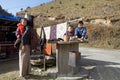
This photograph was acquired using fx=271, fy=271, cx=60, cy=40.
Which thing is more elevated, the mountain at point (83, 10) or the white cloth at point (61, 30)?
the mountain at point (83, 10)

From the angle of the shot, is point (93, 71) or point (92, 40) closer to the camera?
point (93, 71)

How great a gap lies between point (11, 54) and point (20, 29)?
430 centimetres

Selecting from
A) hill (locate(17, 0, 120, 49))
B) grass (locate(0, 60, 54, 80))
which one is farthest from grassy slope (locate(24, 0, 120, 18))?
grass (locate(0, 60, 54, 80))

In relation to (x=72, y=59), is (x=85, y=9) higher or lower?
higher

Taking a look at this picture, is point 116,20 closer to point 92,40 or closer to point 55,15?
point 92,40

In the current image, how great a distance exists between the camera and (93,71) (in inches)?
428

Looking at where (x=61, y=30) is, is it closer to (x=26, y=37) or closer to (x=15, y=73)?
(x=26, y=37)

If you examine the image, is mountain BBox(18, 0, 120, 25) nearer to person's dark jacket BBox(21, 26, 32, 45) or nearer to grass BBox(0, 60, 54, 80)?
grass BBox(0, 60, 54, 80)

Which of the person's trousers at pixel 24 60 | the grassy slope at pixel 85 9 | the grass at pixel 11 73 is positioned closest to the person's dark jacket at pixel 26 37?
the person's trousers at pixel 24 60

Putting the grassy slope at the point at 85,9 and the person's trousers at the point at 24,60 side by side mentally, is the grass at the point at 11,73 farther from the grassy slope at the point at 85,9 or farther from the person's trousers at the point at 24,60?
the grassy slope at the point at 85,9

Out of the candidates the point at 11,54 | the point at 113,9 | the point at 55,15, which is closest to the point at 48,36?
the point at 11,54

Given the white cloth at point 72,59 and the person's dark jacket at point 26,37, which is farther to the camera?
the white cloth at point 72,59

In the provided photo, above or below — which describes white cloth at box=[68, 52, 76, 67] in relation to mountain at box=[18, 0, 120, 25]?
below

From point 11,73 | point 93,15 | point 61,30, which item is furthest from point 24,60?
point 93,15
